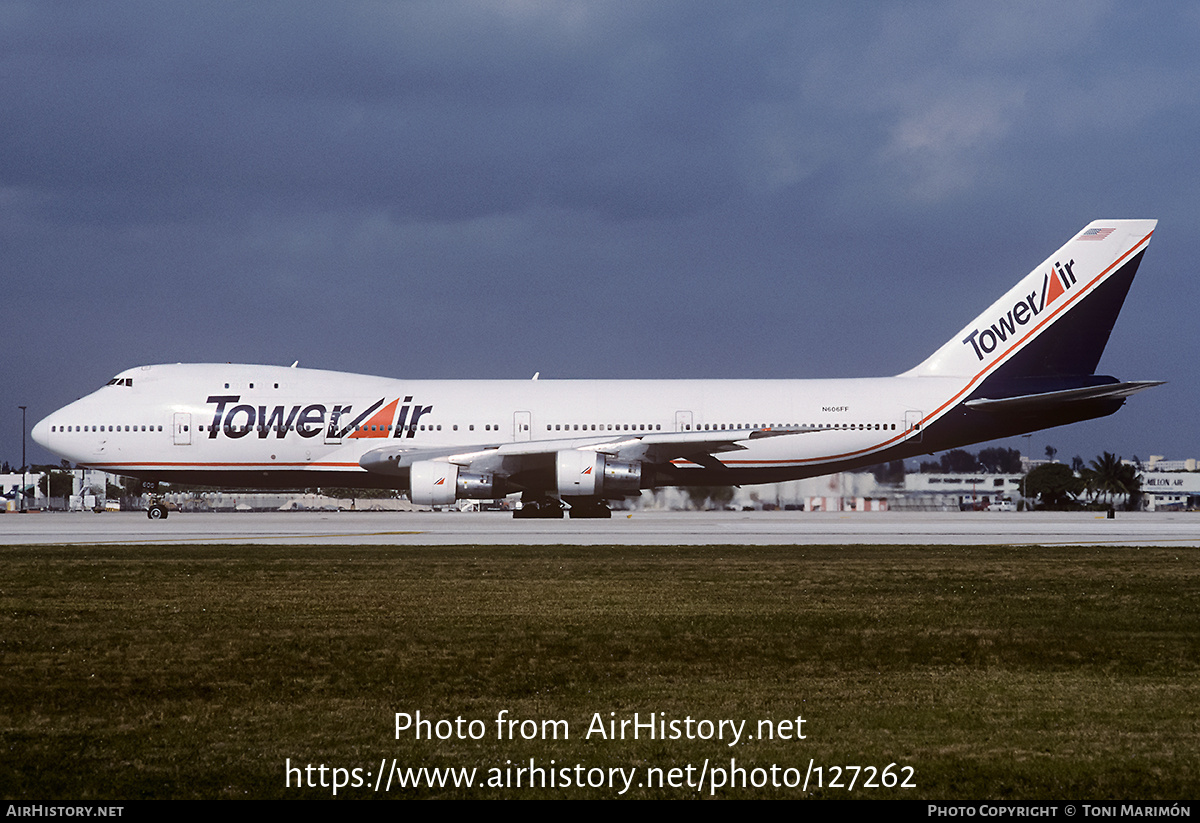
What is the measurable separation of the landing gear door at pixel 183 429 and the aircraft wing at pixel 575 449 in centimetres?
577

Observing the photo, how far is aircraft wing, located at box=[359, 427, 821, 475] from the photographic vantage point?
33.8 m

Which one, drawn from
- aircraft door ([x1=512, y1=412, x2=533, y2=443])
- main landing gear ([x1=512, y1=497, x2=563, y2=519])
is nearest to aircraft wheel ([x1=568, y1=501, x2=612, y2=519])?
main landing gear ([x1=512, y1=497, x2=563, y2=519])

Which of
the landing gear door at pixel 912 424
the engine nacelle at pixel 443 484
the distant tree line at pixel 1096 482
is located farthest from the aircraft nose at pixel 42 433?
the distant tree line at pixel 1096 482

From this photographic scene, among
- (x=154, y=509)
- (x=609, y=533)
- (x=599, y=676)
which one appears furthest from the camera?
(x=154, y=509)

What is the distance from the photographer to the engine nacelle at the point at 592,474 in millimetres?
32781

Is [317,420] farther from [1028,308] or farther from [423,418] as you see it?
[1028,308]

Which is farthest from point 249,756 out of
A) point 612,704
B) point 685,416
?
point 685,416

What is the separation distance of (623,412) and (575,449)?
10.6 feet

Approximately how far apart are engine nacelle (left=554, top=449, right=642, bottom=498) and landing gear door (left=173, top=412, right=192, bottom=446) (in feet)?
40.6

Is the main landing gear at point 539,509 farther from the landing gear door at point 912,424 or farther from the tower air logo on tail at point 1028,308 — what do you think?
the tower air logo on tail at point 1028,308

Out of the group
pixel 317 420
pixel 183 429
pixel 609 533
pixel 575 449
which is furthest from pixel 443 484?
pixel 183 429

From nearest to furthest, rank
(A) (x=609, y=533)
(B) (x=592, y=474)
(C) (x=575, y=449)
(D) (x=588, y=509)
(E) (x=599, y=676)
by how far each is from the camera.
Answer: (E) (x=599, y=676)
(A) (x=609, y=533)
(B) (x=592, y=474)
(C) (x=575, y=449)
(D) (x=588, y=509)

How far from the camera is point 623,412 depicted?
36.2 metres
